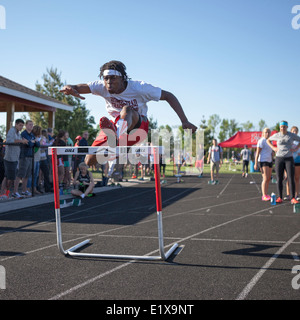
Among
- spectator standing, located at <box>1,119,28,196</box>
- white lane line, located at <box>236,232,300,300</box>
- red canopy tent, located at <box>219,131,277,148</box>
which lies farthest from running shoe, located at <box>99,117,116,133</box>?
red canopy tent, located at <box>219,131,277,148</box>

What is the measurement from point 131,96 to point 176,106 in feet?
1.99

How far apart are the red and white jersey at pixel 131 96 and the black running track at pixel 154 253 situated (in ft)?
6.33

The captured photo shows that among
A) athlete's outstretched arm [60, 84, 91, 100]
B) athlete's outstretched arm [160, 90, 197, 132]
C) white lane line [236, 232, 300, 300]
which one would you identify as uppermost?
athlete's outstretched arm [60, 84, 91, 100]

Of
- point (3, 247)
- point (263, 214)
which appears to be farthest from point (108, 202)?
point (3, 247)

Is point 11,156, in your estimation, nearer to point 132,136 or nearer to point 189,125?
point 132,136

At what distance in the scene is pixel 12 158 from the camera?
921 cm

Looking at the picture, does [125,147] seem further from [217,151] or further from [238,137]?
[238,137]

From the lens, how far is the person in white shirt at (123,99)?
4.27 m

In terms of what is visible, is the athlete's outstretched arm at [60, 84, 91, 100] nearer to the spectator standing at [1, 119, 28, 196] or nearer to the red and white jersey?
the red and white jersey

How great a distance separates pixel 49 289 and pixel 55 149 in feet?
6.14

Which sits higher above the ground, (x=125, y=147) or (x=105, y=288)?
(x=125, y=147)

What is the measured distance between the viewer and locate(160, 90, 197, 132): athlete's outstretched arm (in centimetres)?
442

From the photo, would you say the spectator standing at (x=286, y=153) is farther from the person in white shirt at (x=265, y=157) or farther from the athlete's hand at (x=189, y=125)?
the athlete's hand at (x=189, y=125)

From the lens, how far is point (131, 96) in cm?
459
